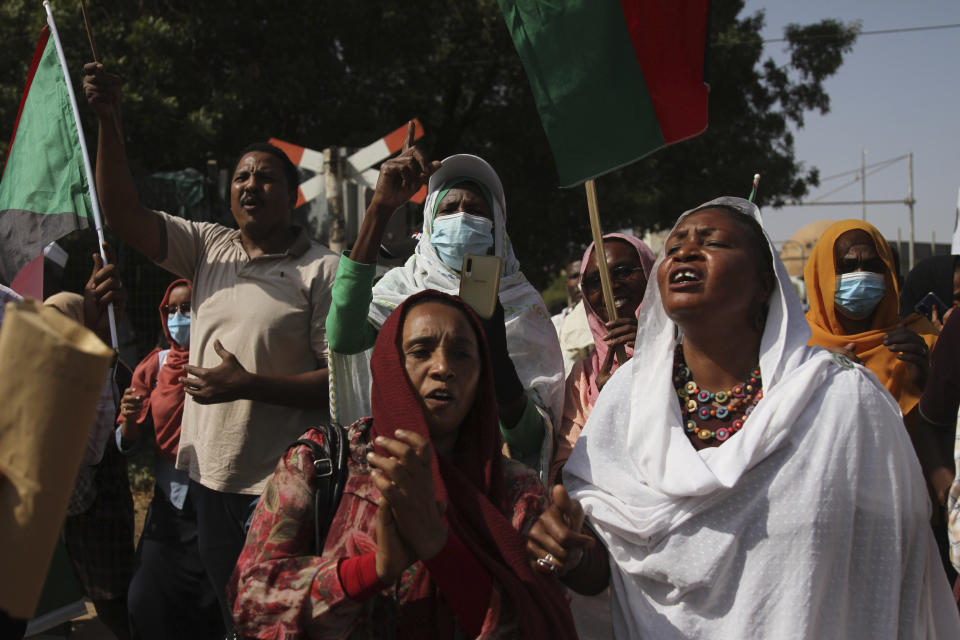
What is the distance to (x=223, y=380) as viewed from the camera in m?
2.90

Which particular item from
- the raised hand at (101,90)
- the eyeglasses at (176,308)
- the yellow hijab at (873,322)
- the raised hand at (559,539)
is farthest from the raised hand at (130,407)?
the yellow hijab at (873,322)

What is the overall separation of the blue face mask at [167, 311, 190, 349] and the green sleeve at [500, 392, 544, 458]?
2068 millimetres

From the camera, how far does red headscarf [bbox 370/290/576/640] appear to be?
2.05 m

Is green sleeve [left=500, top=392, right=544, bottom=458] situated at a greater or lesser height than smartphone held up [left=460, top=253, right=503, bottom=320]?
lesser

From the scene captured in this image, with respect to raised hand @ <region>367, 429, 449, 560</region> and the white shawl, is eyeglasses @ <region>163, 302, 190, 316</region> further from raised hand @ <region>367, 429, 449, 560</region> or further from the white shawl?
raised hand @ <region>367, 429, 449, 560</region>

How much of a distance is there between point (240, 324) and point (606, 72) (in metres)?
1.70

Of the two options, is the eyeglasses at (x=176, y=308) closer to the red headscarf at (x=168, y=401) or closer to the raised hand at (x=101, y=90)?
the red headscarf at (x=168, y=401)

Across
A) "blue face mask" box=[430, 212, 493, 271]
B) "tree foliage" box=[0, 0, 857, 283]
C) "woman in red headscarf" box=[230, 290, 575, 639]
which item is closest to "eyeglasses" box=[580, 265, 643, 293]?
"blue face mask" box=[430, 212, 493, 271]

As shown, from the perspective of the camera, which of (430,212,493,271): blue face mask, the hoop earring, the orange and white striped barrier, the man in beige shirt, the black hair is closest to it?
the hoop earring

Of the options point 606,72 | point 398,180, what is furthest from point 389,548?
point 606,72

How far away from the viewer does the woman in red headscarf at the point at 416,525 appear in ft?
6.23

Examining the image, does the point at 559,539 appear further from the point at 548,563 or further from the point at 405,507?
the point at 405,507

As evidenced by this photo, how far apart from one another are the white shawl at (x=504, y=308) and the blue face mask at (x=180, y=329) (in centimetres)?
136

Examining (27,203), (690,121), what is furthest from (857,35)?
(27,203)
